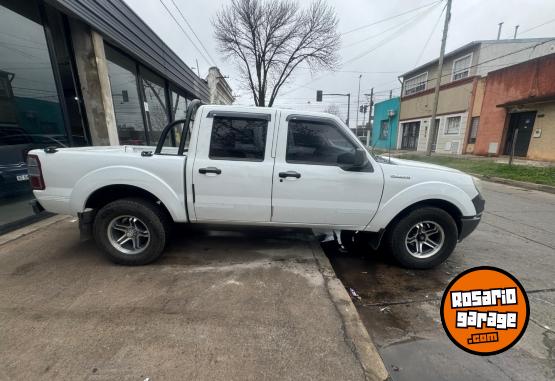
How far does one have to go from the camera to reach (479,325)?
1641mm

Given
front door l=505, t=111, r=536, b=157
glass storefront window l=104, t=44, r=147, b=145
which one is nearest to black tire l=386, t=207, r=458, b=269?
glass storefront window l=104, t=44, r=147, b=145

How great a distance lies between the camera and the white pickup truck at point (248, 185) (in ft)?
9.60

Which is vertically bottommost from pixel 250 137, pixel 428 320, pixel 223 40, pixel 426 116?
pixel 428 320

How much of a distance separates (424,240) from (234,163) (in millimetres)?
2486

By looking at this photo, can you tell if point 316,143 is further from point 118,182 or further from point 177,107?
point 177,107

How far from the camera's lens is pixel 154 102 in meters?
9.91

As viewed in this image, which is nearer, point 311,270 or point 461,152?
point 311,270

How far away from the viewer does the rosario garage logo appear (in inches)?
64.1

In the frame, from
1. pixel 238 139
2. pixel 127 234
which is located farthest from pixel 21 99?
pixel 238 139

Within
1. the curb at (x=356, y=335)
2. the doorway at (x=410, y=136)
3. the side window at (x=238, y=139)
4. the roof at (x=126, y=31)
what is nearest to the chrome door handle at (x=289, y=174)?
the side window at (x=238, y=139)

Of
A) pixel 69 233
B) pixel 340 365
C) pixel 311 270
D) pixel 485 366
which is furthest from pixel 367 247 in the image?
pixel 69 233

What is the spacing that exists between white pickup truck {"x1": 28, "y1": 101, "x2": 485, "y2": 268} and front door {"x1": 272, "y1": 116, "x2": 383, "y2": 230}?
1cm

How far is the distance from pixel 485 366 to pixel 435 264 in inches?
58.1

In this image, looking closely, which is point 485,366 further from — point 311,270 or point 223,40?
point 223,40
